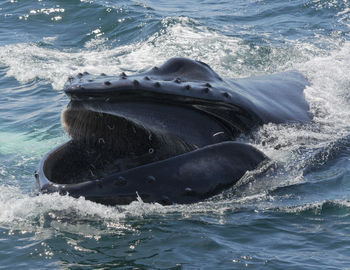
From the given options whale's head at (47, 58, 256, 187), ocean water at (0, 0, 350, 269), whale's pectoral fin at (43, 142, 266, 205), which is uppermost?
whale's head at (47, 58, 256, 187)

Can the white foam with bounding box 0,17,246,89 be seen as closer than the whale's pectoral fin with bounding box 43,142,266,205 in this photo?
No

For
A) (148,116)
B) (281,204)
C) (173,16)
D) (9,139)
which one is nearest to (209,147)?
(148,116)

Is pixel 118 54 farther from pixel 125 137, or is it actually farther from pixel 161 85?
pixel 161 85

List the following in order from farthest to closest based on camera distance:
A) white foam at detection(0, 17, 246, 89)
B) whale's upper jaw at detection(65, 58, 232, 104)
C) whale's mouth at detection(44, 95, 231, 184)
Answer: white foam at detection(0, 17, 246, 89)
whale's mouth at detection(44, 95, 231, 184)
whale's upper jaw at detection(65, 58, 232, 104)

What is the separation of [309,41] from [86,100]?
1203 cm

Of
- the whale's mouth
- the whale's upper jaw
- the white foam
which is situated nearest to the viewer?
the whale's upper jaw

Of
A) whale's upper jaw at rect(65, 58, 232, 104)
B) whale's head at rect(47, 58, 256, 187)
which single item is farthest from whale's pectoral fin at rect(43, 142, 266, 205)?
whale's upper jaw at rect(65, 58, 232, 104)

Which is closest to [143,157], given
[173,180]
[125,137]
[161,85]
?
[125,137]

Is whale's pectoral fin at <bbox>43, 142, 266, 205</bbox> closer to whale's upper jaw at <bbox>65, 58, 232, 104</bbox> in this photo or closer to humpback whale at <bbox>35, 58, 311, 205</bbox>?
humpback whale at <bbox>35, 58, 311, 205</bbox>

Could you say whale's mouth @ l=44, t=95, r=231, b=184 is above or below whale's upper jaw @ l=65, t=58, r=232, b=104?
below

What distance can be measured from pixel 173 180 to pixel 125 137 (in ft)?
2.70

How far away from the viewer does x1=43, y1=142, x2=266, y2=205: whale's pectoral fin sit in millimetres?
5793

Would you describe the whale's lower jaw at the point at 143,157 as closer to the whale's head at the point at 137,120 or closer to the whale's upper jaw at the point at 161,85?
the whale's head at the point at 137,120

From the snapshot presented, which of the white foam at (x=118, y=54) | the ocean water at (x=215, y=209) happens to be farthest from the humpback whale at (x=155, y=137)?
the white foam at (x=118, y=54)
